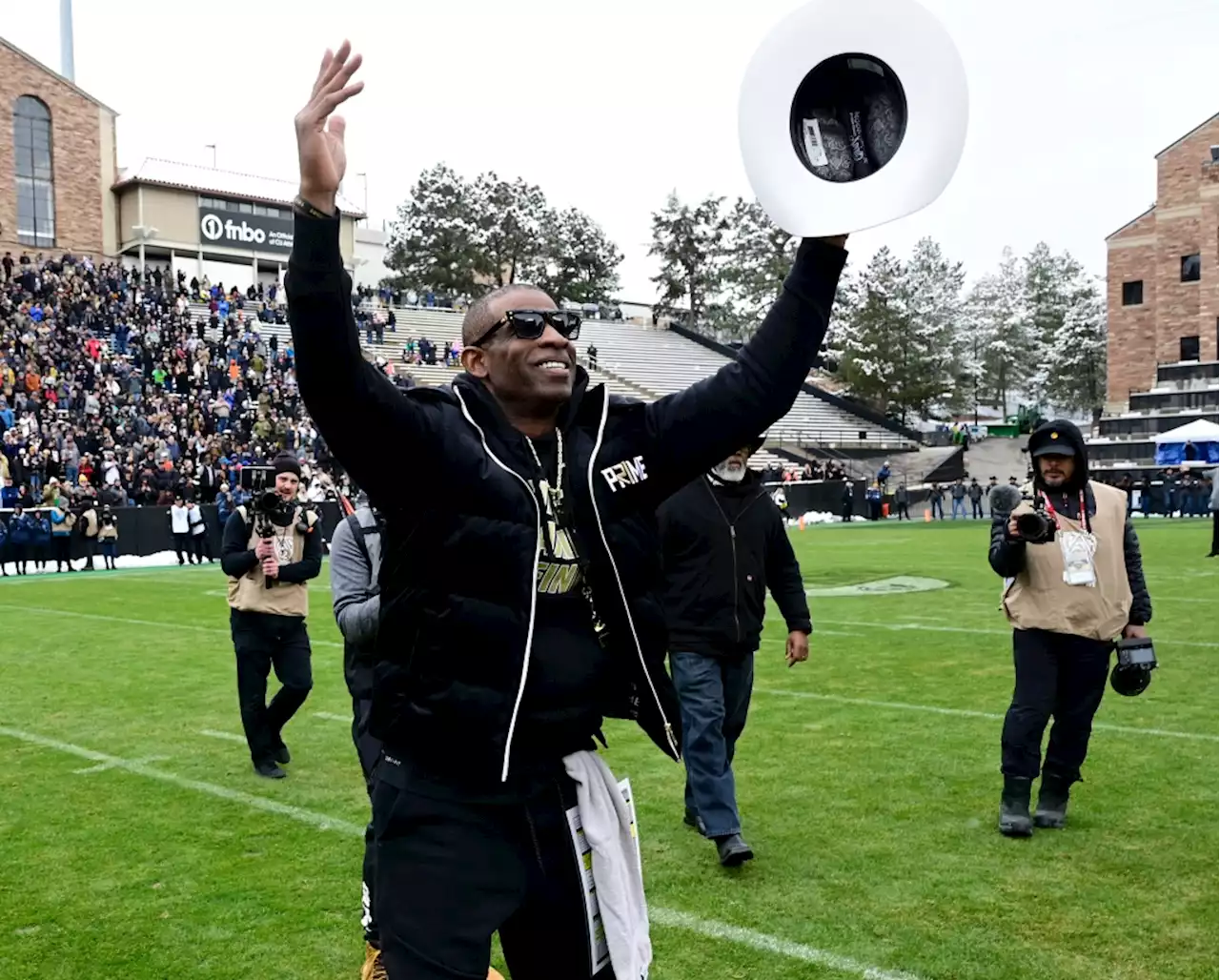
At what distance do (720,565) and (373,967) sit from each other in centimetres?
237

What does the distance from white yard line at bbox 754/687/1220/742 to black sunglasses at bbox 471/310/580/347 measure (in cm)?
645

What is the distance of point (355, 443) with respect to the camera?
2.40 meters

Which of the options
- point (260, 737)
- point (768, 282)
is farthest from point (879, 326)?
point (260, 737)

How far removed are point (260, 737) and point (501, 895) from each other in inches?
211

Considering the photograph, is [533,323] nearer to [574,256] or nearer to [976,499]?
[976,499]

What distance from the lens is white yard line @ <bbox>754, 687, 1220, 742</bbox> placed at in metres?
7.93

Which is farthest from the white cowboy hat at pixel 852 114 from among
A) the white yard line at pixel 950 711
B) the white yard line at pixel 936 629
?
the white yard line at pixel 936 629

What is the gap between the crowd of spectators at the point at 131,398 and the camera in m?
26.8

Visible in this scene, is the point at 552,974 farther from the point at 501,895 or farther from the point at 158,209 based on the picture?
the point at 158,209

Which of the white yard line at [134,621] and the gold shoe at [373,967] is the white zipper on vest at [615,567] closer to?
the gold shoe at [373,967]

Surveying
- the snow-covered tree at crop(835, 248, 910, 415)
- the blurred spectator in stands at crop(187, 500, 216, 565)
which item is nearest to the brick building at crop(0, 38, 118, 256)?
the blurred spectator in stands at crop(187, 500, 216, 565)

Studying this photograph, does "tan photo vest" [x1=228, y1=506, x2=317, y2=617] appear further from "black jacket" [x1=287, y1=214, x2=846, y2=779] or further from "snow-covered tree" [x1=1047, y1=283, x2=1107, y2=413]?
"snow-covered tree" [x1=1047, y1=283, x2=1107, y2=413]

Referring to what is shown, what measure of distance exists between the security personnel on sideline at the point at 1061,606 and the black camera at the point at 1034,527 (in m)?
0.04

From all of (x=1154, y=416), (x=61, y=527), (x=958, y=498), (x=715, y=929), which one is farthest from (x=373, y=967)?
(x=1154, y=416)
